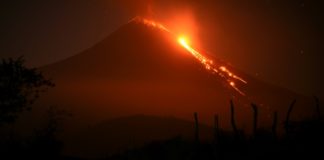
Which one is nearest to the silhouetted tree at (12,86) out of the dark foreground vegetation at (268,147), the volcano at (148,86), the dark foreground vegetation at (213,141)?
the dark foreground vegetation at (213,141)

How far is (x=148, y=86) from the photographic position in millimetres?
105000

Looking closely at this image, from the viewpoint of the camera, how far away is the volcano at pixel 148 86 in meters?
86.8

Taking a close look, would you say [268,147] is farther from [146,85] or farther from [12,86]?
[146,85]

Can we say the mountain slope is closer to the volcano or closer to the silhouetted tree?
the volcano

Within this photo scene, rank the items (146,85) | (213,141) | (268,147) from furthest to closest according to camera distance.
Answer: (146,85), (213,141), (268,147)

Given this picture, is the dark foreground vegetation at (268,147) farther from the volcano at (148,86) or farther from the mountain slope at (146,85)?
the mountain slope at (146,85)

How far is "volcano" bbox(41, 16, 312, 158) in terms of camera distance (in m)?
86.8

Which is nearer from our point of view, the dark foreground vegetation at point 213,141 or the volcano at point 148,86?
the dark foreground vegetation at point 213,141

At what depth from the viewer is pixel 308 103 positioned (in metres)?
110

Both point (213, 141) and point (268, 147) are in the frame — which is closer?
point (268, 147)

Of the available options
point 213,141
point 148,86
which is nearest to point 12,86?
point 213,141

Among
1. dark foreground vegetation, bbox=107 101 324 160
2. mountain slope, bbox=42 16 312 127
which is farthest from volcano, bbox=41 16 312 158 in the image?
dark foreground vegetation, bbox=107 101 324 160

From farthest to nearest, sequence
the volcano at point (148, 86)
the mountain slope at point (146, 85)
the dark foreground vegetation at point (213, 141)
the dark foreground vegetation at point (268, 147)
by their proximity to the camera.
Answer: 1. the mountain slope at point (146, 85)
2. the volcano at point (148, 86)
3. the dark foreground vegetation at point (213, 141)
4. the dark foreground vegetation at point (268, 147)

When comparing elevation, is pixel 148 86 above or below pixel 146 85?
below
